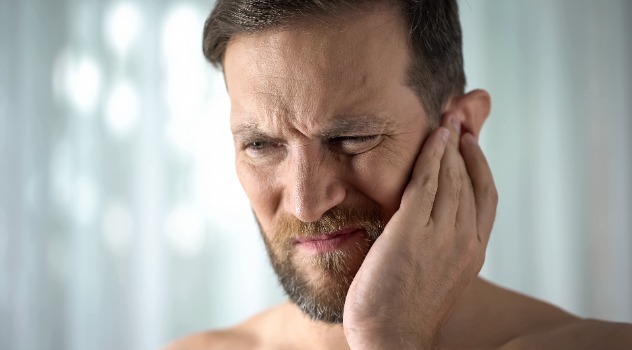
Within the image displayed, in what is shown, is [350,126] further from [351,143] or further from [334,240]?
[334,240]

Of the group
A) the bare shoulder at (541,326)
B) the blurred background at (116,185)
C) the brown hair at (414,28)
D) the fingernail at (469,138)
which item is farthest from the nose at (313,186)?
the blurred background at (116,185)

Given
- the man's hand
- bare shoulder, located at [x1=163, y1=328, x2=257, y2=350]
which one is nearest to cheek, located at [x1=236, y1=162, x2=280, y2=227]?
the man's hand

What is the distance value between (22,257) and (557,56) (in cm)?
256

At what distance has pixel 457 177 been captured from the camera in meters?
1.42

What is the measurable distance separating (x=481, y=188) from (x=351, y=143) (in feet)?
1.10

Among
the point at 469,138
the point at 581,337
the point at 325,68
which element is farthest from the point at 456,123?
the point at 581,337

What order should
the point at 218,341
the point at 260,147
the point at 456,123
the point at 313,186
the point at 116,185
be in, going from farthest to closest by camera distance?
the point at 116,185 → the point at 218,341 → the point at 456,123 → the point at 260,147 → the point at 313,186

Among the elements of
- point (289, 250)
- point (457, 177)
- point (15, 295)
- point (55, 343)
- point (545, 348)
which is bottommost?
point (55, 343)

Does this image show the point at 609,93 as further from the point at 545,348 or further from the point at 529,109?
the point at 545,348

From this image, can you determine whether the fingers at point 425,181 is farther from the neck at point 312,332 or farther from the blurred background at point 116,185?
the blurred background at point 116,185

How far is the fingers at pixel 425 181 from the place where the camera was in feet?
4.34

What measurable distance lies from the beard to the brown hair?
29 cm

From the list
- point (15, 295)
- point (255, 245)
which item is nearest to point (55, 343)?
point (15, 295)

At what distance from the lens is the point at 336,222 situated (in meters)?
1.31
